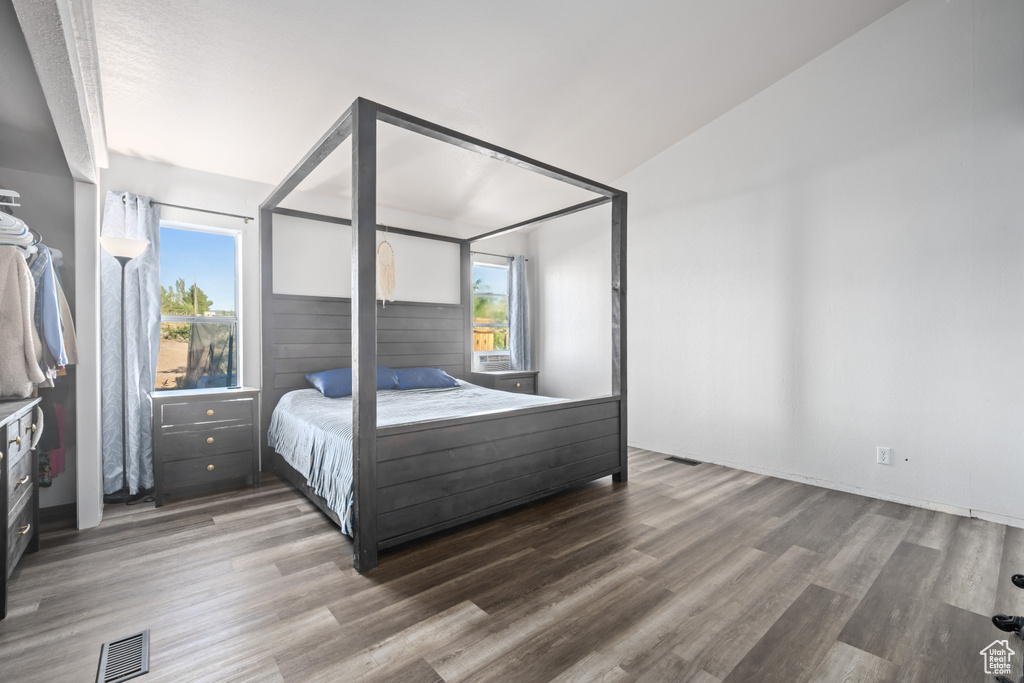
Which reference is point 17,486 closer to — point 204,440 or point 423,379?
point 204,440

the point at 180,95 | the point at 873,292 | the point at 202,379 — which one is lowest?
the point at 202,379

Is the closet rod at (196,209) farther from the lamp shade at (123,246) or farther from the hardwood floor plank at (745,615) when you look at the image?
the hardwood floor plank at (745,615)

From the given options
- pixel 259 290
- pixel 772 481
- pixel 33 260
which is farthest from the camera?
pixel 259 290

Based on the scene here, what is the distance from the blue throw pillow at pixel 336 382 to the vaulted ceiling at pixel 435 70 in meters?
1.69

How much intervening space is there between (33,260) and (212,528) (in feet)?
5.50

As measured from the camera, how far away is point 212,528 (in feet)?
8.59

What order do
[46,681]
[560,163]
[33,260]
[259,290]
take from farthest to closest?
[560,163] → [259,290] → [33,260] → [46,681]

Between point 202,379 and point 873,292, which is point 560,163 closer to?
point 873,292

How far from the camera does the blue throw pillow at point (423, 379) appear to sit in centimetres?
420

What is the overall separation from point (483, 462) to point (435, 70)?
2.41 meters

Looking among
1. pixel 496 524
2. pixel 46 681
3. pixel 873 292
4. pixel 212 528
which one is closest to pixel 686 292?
pixel 873 292

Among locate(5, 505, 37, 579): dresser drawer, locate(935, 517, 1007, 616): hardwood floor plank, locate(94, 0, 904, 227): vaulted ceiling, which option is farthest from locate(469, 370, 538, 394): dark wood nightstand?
locate(935, 517, 1007, 616): hardwood floor plank

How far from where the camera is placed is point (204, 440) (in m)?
3.15

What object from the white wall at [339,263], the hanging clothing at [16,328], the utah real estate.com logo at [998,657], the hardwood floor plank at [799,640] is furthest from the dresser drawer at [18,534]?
the utah real estate.com logo at [998,657]
